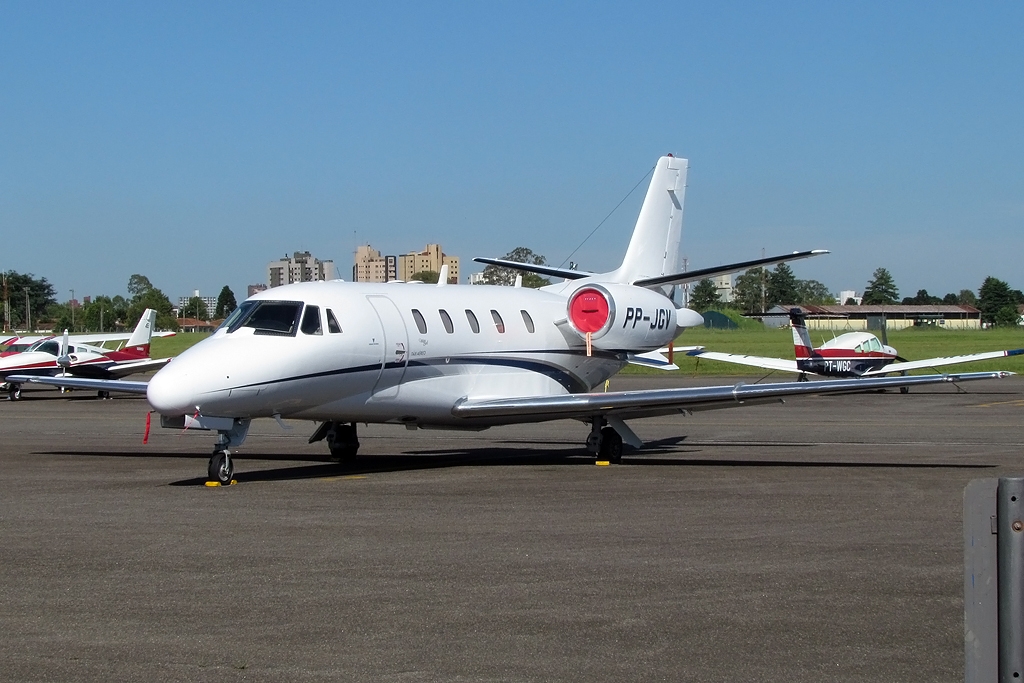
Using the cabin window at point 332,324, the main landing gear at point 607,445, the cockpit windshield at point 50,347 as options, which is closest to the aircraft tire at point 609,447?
the main landing gear at point 607,445

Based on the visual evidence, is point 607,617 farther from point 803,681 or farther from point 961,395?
point 961,395

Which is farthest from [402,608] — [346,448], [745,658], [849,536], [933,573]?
[346,448]

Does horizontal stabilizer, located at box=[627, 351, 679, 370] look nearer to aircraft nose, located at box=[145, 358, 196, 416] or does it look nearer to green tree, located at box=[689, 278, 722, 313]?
aircraft nose, located at box=[145, 358, 196, 416]

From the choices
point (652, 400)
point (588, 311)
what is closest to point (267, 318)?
point (652, 400)

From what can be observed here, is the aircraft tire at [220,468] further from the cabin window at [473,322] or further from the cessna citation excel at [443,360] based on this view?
the cabin window at [473,322]

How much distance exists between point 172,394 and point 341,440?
190 inches

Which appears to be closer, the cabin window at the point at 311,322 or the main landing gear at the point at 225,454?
the main landing gear at the point at 225,454

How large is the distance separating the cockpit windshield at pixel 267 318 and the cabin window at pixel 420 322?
210cm

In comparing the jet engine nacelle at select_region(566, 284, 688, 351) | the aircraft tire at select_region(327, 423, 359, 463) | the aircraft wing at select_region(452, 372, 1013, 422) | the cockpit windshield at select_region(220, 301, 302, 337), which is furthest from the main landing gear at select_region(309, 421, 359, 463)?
the jet engine nacelle at select_region(566, 284, 688, 351)

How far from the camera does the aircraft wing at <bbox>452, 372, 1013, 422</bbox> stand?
1645 cm

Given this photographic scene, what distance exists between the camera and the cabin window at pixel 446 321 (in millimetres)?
17922

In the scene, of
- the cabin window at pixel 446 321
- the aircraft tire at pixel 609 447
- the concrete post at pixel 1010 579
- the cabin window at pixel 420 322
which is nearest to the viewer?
the concrete post at pixel 1010 579

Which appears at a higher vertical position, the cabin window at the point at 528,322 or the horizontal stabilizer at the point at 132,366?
the cabin window at the point at 528,322

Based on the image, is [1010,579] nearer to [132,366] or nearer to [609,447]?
[609,447]
